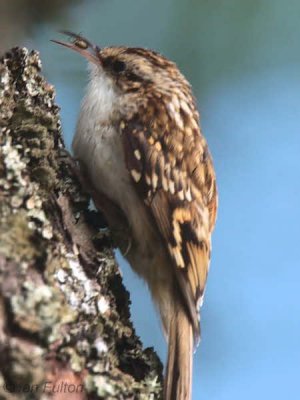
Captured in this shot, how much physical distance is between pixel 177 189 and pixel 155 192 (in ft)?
0.26

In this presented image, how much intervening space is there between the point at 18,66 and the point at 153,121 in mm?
402

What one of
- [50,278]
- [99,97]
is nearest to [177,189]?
[99,97]

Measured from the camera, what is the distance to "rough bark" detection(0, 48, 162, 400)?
47.2 inches

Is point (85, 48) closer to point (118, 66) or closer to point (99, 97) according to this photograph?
point (118, 66)

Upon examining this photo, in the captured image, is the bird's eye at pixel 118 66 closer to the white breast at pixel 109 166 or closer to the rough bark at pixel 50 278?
the white breast at pixel 109 166

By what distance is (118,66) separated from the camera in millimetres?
2018

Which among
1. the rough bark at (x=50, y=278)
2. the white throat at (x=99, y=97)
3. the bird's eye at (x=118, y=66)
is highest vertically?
the bird's eye at (x=118, y=66)

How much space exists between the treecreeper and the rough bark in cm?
14

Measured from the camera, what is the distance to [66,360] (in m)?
1.26

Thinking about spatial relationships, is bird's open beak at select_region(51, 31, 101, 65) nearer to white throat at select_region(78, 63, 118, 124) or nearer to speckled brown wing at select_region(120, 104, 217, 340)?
white throat at select_region(78, 63, 118, 124)

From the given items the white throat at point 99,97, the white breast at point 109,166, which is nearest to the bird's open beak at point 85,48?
the white throat at point 99,97

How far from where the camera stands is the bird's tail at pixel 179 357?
1.51 meters

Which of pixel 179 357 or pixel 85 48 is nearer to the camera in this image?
pixel 179 357

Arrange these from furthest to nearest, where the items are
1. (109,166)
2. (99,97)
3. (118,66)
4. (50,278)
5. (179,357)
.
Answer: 1. (118,66)
2. (99,97)
3. (109,166)
4. (179,357)
5. (50,278)
